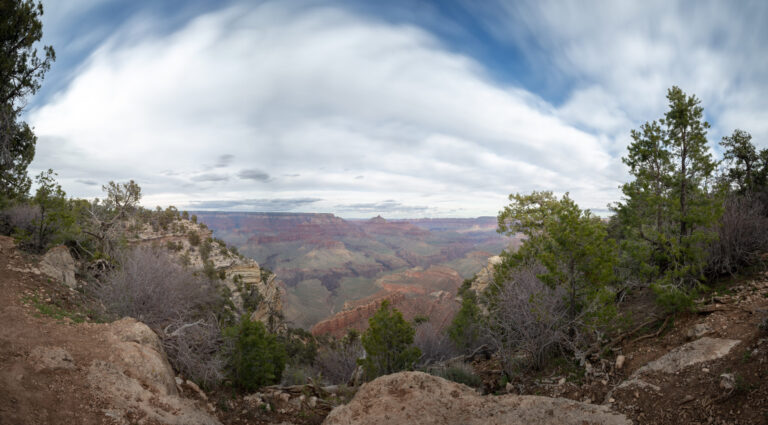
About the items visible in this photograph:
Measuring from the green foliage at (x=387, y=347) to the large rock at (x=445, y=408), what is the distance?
3.29 metres

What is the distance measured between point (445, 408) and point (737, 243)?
12.4 metres

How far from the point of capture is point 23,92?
1642 cm

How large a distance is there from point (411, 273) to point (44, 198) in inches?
5193

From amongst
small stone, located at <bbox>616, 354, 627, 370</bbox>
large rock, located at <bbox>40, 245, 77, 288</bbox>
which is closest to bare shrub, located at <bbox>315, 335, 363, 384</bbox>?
small stone, located at <bbox>616, 354, 627, 370</bbox>

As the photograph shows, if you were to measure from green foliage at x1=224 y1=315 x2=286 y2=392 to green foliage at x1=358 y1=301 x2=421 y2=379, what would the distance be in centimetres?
336

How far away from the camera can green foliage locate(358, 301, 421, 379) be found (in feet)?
38.5

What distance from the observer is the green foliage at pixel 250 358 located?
1066 cm

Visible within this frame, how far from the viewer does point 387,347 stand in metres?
11.8

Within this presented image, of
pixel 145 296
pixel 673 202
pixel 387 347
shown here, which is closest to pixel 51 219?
pixel 145 296

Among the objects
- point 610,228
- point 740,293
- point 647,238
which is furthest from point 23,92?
point 610,228

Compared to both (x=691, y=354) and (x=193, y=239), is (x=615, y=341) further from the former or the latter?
(x=193, y=239)

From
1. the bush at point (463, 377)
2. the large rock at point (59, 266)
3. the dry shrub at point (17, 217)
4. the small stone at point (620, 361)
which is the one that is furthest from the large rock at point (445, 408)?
the dry shrub at point (17, 217)

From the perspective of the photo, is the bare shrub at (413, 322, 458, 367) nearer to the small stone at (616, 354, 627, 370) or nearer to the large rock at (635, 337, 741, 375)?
the small stone at (616, 354, 627, 370)

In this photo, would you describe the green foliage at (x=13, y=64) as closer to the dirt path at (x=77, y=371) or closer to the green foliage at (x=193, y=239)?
the dirt path at (x=77, y=371)
